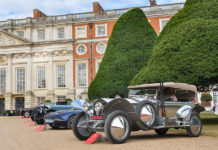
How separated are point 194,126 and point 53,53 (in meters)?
29.7

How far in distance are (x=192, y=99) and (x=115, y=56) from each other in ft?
31.3

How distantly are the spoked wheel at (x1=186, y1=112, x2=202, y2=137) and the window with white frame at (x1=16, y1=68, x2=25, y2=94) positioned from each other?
3140cm

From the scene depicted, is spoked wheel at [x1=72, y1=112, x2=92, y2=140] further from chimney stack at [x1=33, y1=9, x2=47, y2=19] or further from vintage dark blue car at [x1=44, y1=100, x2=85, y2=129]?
chimney stack at [x1=33, y1=9, x2=47, y2=19]

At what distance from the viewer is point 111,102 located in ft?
25.0

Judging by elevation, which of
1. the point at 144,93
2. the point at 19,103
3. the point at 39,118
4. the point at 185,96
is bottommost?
the point at 39,118

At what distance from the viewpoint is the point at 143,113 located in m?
8.03

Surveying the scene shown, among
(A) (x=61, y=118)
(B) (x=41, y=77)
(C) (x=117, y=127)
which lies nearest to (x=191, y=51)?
(A) (x=61, y=118)

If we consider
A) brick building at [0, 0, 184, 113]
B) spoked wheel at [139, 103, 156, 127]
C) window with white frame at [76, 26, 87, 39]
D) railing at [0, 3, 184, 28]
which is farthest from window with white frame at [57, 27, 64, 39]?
spoked wheel at [139, 103, 156, 127]

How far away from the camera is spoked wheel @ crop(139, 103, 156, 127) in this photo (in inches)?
316

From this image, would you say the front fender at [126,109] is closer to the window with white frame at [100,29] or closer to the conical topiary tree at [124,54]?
the conical topiary tree at [124,54]

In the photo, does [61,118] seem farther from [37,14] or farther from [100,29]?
[37,14]

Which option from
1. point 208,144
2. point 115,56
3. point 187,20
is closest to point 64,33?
point 115,56

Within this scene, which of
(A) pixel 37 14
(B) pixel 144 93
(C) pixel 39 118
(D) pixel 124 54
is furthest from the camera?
(A) pixel 37 14

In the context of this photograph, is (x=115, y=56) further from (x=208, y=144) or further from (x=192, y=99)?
(x=208, y=144)
